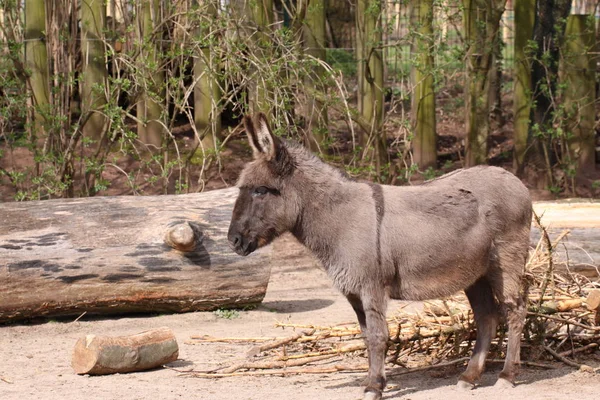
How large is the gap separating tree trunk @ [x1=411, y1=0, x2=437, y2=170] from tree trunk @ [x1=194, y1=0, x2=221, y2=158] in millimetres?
2715

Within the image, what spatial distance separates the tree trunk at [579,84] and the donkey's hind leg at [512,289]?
7570mm

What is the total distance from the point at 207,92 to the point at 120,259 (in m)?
4.89

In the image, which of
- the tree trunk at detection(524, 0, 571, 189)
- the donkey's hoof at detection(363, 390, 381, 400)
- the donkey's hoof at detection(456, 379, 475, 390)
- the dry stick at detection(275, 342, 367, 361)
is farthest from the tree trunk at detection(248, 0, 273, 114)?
the donkey's hoof at detection(363, 390, 381, 400)

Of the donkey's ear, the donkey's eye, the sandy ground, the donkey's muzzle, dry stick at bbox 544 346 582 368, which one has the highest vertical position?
the donkey's ear

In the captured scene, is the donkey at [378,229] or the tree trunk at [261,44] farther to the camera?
the tree trunk at [261,44]

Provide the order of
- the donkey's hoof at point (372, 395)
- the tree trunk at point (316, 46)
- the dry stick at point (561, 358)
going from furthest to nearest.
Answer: the tree trunk at point (316, 46)
the dry stick at point (561, 358)
the donkey's hoof at point (372, 395)

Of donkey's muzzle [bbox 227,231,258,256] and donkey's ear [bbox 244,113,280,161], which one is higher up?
donkey's ear [bbox 244,113,280,161]

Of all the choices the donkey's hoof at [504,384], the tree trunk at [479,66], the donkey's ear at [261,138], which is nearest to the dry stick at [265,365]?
the donkey's hoof at [504,384]

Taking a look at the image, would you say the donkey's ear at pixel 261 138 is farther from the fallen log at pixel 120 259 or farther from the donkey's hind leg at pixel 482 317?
the fallen log at pixel 120 259

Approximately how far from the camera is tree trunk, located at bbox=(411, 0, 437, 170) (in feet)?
38.8

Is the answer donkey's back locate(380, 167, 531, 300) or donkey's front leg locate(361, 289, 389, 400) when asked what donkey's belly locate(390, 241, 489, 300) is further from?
donkey's front leg locate(361, 289, 389, 400)

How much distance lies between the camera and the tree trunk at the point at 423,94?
1184 cm

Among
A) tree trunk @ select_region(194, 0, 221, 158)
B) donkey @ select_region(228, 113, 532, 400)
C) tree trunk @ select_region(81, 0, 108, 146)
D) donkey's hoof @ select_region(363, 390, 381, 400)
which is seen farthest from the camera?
tree trunk @ select_region(81, 0, 108, 146)

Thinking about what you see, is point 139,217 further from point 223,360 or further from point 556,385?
point 556,385
